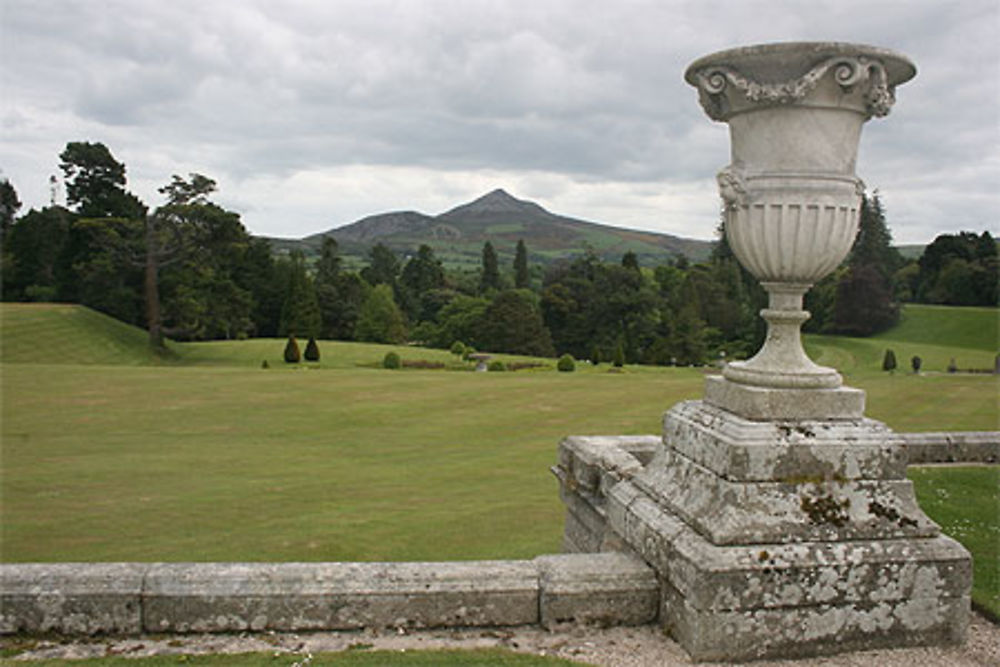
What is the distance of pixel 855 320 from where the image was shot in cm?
6306

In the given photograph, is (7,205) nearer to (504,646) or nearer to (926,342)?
(504,646)

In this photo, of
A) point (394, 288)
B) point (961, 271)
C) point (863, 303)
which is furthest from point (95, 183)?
point (961, 271)

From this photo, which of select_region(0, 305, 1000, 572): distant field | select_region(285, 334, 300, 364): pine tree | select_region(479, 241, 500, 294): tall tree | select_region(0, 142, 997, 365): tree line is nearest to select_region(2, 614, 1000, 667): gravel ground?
select_region(0, 305, 1000, 572): distant field

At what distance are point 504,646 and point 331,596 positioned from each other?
0.94 m

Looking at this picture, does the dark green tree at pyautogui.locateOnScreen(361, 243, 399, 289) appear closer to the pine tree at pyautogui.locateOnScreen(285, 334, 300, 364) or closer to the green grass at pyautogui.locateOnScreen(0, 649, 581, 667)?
the pine tree at pyautogui.locateOnScreen(285, 334, 300, 364)

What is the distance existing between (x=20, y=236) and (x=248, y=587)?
191ft

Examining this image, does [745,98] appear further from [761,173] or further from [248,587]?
[248,587]

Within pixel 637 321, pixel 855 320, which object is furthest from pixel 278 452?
pixel 855 320

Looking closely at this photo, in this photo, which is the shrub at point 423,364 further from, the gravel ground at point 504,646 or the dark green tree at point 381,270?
the dark green tree at point 381,270

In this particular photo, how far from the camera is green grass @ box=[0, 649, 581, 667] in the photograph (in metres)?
Answer: 3.40

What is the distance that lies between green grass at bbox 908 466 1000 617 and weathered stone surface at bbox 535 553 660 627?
224 cm

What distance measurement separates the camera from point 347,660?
3.42 meters

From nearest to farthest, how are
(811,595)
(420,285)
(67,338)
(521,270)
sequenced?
(811,595)
(67,338)
(420,285)
(521,270)

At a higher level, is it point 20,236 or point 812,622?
point 20,236
